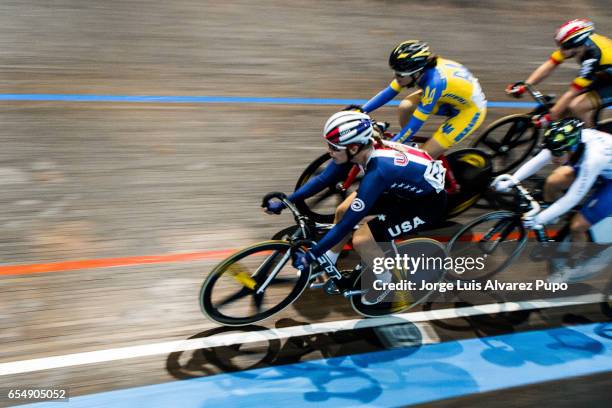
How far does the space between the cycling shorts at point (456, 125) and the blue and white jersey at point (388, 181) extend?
47.1 inches

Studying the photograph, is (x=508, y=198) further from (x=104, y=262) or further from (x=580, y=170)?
(x=104, y=262)

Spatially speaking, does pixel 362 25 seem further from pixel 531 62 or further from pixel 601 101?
pixel 601 101

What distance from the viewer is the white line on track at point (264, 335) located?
423cm

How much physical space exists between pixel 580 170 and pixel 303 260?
2497 millimetres

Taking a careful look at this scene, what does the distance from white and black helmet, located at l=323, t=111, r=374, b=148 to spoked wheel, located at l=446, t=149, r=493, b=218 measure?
1963 millimetres

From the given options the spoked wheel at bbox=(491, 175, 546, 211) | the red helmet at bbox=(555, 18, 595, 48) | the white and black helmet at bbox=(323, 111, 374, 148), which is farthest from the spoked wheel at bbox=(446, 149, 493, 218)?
the white and black helmet at bbox=(323, 111, 374, 148)

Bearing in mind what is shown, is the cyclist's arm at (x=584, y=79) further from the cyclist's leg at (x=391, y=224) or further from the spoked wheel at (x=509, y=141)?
the cyclist's leg at (x=391, y=224)

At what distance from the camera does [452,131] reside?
5617mm

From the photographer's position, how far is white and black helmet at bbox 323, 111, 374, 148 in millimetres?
4127

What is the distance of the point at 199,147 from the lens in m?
6.77

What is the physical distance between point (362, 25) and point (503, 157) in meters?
4.20

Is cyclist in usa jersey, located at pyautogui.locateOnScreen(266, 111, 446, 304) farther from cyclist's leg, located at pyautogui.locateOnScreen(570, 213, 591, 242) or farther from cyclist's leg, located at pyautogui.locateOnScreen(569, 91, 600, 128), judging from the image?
cyclist's leg, located at pyautogui.locateOnScreen(569, 91, 600, 128)

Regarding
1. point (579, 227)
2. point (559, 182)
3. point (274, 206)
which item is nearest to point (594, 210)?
point (579, 227)

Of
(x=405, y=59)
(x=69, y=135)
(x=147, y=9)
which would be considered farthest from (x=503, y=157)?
(x=147, y=9)
